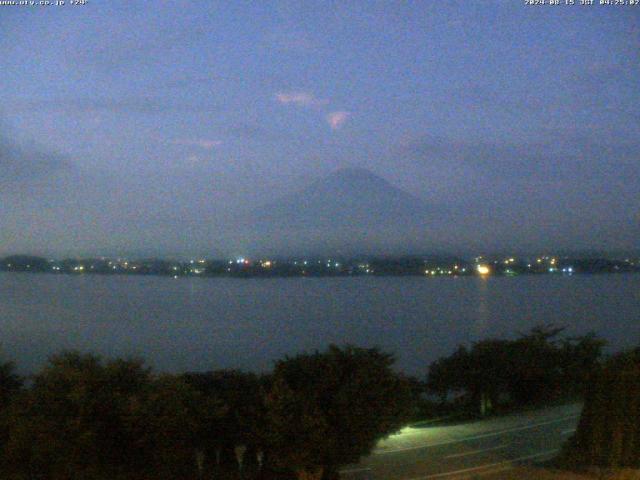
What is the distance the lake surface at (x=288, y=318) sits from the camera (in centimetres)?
4428

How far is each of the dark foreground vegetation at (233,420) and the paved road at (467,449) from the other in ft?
3.88

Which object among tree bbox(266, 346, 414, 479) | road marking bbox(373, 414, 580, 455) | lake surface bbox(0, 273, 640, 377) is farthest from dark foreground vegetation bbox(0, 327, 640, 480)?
lake surface bbox(0, 273, 640, 377)

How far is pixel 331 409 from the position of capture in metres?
8.59

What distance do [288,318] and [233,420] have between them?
54.3 metres

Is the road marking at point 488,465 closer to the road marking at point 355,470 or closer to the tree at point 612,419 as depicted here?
the road marking at point 355,470

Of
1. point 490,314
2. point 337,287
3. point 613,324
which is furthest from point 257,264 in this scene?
point 613,324

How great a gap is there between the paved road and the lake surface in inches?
517

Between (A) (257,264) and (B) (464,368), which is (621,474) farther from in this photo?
Result: (A) (257,264)

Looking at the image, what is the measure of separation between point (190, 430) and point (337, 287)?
91.0 m

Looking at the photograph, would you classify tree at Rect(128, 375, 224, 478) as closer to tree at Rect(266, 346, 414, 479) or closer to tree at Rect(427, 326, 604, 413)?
tree at Rect(266, 346, 414, 479)

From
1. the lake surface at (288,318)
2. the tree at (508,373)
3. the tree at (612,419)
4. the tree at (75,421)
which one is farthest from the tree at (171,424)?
the lake surface at (288,318)

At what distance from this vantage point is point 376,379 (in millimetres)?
8820

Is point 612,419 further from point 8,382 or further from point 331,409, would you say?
point 8,382

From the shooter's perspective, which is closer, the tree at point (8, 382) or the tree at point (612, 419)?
the tree at point (612, 419)
